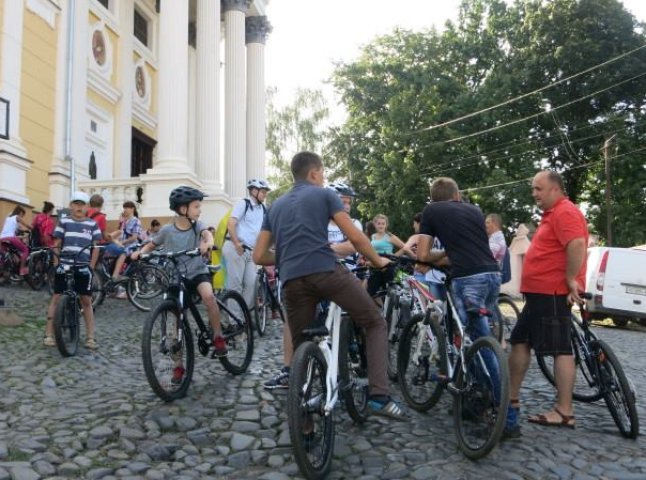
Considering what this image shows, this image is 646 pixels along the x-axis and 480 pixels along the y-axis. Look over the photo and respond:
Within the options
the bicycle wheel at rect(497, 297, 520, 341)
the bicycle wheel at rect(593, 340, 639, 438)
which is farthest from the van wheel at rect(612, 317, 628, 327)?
the bicycle wheel at rect(593, 340, 639, 438)

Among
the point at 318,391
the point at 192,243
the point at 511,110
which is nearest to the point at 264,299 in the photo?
the point at 192,243

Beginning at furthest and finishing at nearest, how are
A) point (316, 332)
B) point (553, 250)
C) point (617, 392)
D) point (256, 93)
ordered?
point (256, 93), point (553, 250), point (617, 392), point (316, 332)

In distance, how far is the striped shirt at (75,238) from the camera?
7.32 metres

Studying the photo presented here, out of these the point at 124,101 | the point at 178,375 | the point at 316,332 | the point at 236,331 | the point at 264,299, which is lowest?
the point at 178,375

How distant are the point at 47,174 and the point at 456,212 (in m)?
13.8

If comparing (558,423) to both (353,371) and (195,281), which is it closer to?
(353,371)

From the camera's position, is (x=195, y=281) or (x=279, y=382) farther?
(x=195, y=281)

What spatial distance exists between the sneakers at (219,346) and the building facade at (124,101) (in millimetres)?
9980

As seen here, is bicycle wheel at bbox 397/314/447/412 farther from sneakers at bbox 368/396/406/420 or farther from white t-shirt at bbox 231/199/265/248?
white t-shirt at bbox 231/199/265/248

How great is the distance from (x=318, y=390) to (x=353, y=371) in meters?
0.83

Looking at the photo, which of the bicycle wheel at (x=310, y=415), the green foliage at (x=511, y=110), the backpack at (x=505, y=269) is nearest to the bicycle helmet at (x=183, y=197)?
the bicycle wheel at (x=310, y=415)

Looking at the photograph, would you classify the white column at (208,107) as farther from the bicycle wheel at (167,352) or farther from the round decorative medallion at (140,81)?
the bicycle wheel at (167,352)

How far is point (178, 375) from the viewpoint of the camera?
5.28 m

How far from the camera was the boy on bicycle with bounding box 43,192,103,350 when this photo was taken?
7.26m
